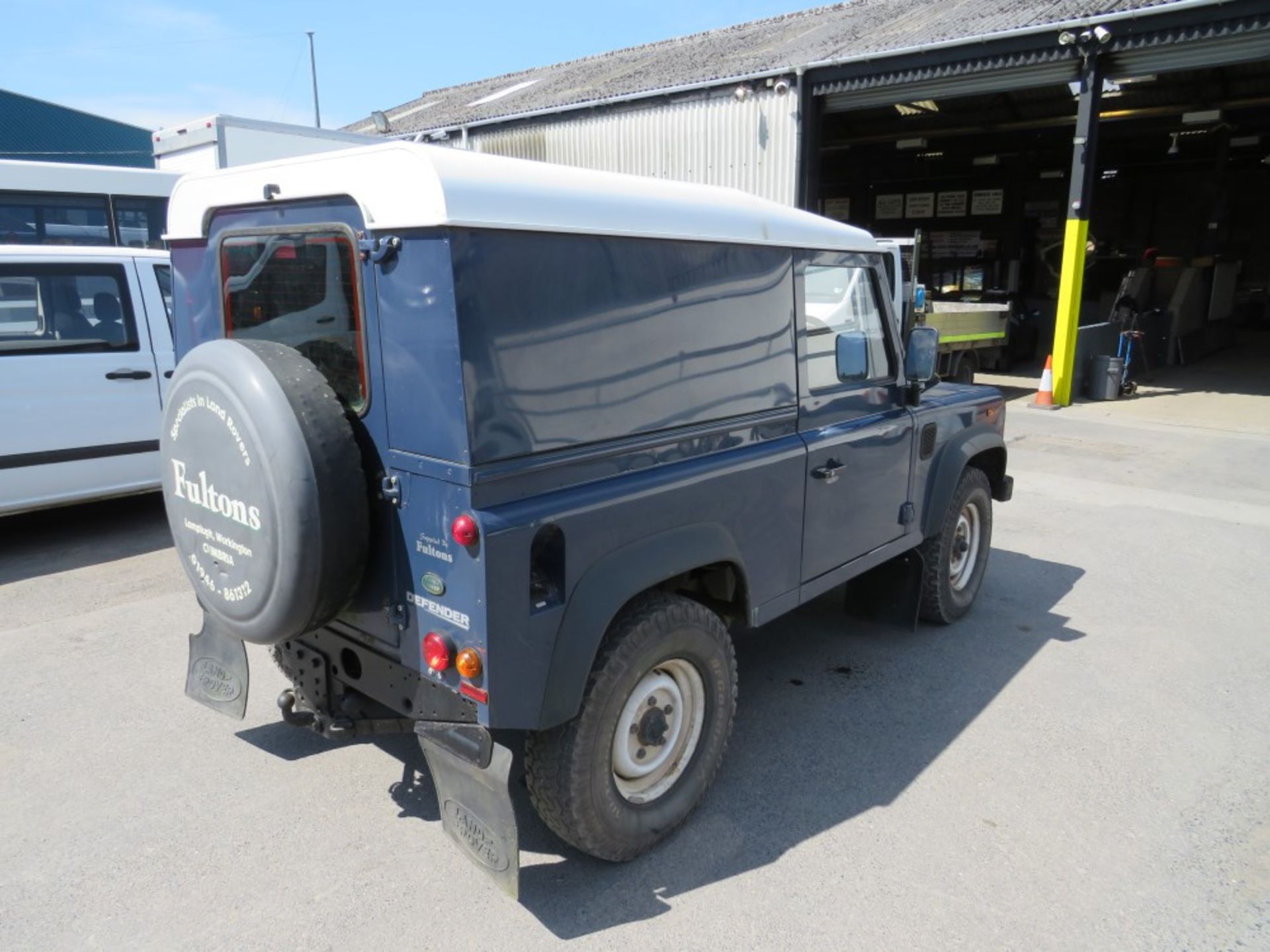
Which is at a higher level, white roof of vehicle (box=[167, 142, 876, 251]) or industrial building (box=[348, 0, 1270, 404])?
industrial building (box=[348, 0, 1270, 404])

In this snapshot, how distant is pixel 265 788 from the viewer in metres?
3.18

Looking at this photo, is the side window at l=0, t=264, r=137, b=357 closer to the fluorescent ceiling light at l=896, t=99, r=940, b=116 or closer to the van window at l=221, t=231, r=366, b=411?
the van window at l=221, t=231, r=366, b=411

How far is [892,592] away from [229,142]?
31.9ft

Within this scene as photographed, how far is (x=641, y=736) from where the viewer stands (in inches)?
112

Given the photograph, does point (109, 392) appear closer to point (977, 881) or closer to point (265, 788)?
point (265, 788)

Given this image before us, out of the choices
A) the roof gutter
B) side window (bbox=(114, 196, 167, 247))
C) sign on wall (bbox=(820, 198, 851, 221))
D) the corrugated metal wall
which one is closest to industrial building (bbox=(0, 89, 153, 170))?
the roof gutter

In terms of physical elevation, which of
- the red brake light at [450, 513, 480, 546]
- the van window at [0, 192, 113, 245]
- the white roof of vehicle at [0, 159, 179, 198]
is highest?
the white roof of vehicle at [0, 159, 179, 198]

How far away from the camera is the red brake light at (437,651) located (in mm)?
2410

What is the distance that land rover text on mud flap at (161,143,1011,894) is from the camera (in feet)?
7.48

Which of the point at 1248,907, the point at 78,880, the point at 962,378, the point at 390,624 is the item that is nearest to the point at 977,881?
the point at 1248,907

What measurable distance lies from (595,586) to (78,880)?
1884 mm

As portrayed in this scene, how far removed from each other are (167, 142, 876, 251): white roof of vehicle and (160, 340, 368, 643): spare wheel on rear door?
1.72 ft

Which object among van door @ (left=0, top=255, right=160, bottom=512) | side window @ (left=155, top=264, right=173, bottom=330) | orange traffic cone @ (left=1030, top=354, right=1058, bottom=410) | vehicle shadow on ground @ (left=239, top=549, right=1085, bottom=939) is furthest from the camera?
orange traffic cone @ (left=1030, top=354, right=1058, bottom=410)

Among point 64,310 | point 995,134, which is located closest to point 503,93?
point 995,134
